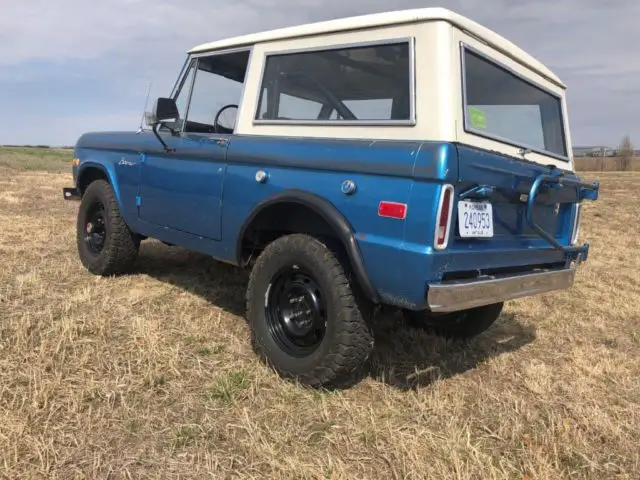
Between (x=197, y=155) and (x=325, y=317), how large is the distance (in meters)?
1.54

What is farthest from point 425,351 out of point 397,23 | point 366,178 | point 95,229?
point 95,229

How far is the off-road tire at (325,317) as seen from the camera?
2850 mm

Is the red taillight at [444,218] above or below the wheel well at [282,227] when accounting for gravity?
above

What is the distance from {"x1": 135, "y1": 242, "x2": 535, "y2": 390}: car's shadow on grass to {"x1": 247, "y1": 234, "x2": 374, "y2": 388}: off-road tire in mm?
342

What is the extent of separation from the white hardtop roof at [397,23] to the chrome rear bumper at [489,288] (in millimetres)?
1285

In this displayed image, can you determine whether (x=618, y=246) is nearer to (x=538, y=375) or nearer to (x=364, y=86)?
(x=538, y=375)

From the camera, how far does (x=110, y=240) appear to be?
15.7ft

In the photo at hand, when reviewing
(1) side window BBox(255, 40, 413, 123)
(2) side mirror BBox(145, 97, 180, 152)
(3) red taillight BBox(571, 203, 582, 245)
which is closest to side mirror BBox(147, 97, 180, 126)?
(2) side mirror BBox(145, 97, 180, 152)

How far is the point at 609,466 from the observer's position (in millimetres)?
2490

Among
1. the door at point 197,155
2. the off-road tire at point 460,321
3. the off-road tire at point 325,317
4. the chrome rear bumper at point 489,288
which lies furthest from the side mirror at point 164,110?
the chrome rear bumper at point 489,288

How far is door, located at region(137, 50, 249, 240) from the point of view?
3.71m

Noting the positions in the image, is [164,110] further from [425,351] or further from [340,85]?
[425,351]

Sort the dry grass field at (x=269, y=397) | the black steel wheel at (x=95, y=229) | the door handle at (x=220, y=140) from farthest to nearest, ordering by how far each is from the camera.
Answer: the black steel wheel at (x=95, y=229)
the door handle at (x=220, y=140)
the dry grass field at (x=269, y=397)

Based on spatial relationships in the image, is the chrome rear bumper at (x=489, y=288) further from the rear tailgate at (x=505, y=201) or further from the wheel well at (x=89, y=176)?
the wheel well at (x=89, y=176)
